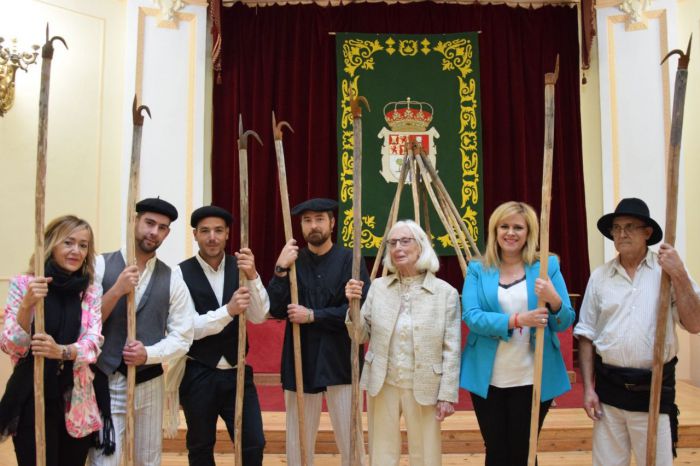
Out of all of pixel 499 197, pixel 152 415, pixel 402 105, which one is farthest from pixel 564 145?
pixel 152 415

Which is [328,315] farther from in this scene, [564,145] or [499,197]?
[564,145]

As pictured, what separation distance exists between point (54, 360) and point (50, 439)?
288mm

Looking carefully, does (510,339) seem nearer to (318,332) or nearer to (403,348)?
(403,348)

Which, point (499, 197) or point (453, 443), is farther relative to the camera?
point (499, 197)

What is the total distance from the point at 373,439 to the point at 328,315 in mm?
587

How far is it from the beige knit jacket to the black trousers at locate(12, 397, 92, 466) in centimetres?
118

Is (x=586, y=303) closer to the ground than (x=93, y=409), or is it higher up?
higher up

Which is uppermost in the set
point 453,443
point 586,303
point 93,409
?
point 586,303

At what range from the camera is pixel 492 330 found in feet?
7.68

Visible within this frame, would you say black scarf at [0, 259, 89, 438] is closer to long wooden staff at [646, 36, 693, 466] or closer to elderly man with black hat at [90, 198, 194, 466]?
elderly man with black hat at [90, 198, 194, 466]

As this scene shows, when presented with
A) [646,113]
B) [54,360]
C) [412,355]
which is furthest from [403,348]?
[646,113]

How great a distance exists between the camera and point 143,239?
8.55ft

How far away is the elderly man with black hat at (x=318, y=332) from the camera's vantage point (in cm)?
282

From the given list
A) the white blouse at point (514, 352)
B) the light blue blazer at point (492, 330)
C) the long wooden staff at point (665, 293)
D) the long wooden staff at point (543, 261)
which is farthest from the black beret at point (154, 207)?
the long wooden staff at point (665, 293)
